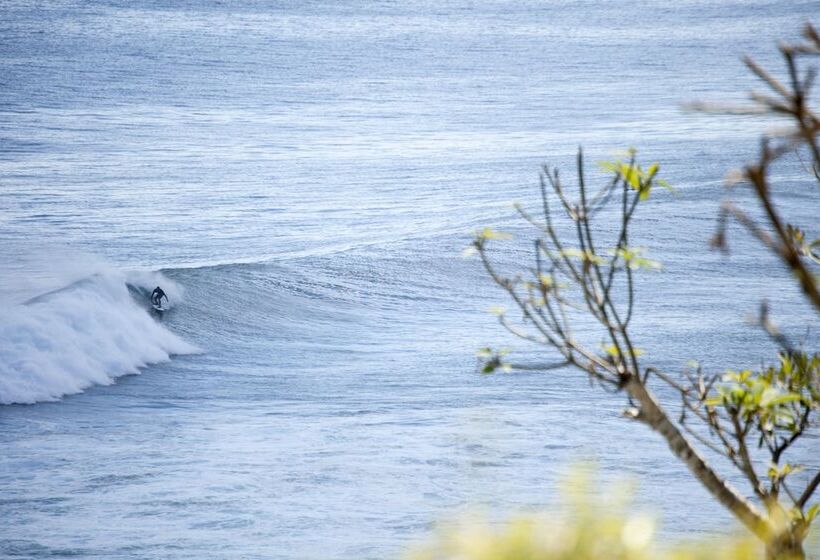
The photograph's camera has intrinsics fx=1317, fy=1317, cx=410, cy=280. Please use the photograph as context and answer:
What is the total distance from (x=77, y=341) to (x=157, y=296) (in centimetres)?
228

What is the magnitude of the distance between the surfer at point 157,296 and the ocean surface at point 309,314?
309 millimetres

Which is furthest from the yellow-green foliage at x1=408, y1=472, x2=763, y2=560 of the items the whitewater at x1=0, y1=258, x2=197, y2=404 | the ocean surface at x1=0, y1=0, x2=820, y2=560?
the whitewater at x1=0, y1=258, x2=197, y2=404

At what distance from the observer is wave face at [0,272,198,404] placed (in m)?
11.1

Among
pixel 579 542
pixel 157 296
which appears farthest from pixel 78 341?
pixel 579 542

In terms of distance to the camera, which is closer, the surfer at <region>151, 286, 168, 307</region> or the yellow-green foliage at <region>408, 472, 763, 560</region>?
the yellow-green foliage at <region>408, 472, 763, 560</region>

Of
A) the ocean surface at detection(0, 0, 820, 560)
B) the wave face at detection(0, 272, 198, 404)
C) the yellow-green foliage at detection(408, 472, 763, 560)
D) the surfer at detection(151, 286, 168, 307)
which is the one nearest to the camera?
the yellow-green foliage at detection(408, 472, 763, 560)

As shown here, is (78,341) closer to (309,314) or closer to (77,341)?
(77,341)

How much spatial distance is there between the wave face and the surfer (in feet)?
0.79

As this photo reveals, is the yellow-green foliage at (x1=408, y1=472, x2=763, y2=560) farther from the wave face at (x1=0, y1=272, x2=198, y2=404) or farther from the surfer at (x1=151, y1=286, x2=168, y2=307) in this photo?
the surfer at (x1=151, y1=286, x2=168, y2=307)

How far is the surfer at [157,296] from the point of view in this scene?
47.3 feet

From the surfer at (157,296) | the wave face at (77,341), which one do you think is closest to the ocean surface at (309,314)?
the wave face at (77,341)

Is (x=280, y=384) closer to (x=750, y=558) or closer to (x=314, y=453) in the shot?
(x=314, y=453)

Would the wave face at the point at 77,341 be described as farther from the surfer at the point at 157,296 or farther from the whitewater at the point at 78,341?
the surfer at the point at 157,296

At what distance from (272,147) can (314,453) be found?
21.2m
